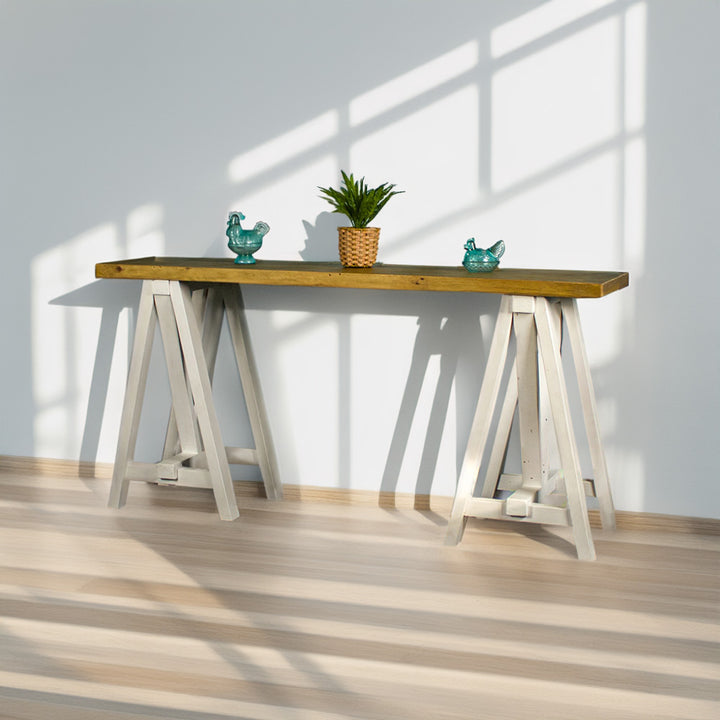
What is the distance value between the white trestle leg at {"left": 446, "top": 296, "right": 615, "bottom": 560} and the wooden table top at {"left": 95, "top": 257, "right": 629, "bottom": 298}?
0.08 metres

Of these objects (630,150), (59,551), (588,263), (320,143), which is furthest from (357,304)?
(59,551)

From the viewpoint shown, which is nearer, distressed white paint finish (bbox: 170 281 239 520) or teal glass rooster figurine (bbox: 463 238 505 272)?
teal glass rooster figurine (bbox: 463 238 505 272)

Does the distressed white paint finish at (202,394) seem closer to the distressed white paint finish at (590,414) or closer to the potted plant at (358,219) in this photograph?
the potted plant at (358,219)

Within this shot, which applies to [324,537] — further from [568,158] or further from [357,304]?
[568,158]

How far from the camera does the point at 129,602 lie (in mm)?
2600

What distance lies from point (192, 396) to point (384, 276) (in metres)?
0.85

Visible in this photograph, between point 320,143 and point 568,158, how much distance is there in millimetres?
835

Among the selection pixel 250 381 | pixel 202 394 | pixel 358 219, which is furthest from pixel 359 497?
pixel 358 219

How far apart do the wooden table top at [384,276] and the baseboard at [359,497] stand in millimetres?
771

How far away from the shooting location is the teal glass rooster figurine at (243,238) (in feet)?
11.0

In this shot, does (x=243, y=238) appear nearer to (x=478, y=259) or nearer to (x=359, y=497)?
(x=478, y=259)

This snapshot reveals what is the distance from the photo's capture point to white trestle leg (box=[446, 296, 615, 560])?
2.95 m

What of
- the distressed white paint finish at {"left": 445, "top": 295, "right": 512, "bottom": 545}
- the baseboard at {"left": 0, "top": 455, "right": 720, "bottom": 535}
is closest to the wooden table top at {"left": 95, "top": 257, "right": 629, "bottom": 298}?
the distressed white paint finish at {"left": 445, "top": 295, "right": 512, "bottom": 545}

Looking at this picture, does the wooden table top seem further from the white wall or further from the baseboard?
the baseboard
